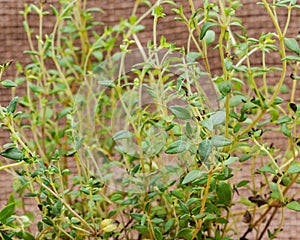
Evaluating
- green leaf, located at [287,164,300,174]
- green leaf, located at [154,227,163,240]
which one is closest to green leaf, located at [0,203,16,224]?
green leaf, located at [154,227,163,240]

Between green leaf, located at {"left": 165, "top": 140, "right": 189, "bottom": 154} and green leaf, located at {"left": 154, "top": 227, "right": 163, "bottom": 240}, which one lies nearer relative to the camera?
green leaf, located at {"left": 165, "top": 140, "right": 189, "bottom": 154}

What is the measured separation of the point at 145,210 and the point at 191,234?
65 mm

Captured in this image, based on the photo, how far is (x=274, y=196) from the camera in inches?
28.7

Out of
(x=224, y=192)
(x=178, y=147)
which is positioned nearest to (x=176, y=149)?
(x=178, y=147)

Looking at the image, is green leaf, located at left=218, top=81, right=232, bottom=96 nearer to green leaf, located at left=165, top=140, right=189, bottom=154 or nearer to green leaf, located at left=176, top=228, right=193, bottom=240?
green leaf, located at left=165, top=140, right=189, bottom=154

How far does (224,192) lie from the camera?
2.28 feet

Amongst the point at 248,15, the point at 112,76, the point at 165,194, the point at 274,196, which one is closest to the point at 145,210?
the point at 165,194

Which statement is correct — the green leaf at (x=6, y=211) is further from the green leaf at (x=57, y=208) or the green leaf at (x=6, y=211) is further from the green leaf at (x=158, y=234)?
the green leaf at (x=158, y=234)

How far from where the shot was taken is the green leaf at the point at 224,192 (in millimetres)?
693

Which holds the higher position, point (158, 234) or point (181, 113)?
point (181, 113)

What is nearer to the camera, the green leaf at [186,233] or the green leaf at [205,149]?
the green leaf at [205,149]

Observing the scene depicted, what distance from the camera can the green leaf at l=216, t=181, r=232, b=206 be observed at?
2.27 ft

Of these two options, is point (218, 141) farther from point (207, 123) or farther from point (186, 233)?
point (186, 233)

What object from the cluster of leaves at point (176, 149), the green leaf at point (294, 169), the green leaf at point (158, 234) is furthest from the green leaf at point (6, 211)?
the green leaf at point (294, 169)
